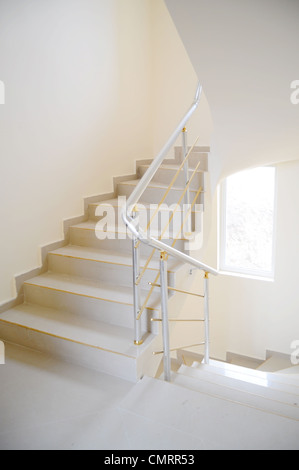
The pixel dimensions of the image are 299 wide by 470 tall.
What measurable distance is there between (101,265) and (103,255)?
0.17 m

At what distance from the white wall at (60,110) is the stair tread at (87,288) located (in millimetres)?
219

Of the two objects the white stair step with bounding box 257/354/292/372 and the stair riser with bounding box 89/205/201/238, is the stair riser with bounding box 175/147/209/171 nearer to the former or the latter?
the stair riser with bounding box 89/205/201/238

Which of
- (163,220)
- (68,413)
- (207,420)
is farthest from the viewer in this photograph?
(163,220)

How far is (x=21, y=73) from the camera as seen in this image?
323 cm

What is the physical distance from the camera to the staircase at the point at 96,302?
269cm

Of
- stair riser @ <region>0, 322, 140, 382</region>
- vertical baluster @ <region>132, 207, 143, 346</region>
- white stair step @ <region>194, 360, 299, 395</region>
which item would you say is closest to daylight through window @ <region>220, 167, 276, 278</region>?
white stair step @ <region>194, 360, 299, 395</region>

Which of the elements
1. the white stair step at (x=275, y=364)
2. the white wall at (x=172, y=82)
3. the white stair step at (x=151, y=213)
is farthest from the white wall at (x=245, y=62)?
the white stair step at (x=275, y=364)

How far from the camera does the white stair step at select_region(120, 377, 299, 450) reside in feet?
6.41

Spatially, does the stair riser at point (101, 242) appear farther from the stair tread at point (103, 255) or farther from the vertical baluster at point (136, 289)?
the vertical baluster at point (136, 289)

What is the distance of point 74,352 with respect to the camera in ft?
9.05

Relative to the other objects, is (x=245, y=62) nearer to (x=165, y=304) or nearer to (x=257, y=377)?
(x=165, y=304)

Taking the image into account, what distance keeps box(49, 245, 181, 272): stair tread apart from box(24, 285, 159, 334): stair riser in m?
0.42

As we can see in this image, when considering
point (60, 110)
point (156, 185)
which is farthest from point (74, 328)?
point (60, 110)
